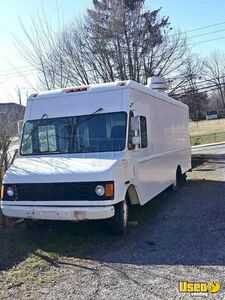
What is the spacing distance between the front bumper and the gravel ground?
489 millimetres

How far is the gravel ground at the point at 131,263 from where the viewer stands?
4516 millimetres

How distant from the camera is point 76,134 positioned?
718 cm

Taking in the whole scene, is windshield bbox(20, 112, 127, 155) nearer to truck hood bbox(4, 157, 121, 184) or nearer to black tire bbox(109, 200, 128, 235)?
truck hood bbox(4, 157, 121, 184)

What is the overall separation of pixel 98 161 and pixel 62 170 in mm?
612

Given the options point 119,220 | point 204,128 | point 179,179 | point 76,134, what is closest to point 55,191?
point 119,220

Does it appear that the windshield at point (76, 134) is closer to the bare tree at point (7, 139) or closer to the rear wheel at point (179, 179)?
the bare tree at point (7, 139)

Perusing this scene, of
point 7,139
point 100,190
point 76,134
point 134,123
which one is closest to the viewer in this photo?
point 100,190

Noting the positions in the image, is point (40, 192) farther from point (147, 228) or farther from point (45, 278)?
point (147, 228)

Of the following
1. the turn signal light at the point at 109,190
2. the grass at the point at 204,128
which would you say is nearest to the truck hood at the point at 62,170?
the turn signal light at the point at 109,190

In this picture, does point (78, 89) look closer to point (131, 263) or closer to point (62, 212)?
point (62, 212)

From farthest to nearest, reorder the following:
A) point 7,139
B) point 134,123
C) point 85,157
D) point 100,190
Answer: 1. point 7,139
2. point 134,123
3. point 85,157
4. point 100,190

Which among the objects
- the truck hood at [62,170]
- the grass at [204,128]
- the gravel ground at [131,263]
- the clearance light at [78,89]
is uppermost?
the clearance light at [78,89]

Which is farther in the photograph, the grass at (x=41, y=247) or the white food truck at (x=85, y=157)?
the white food truck at (x=85, y=157)

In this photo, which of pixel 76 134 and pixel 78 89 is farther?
pixel 78 89
